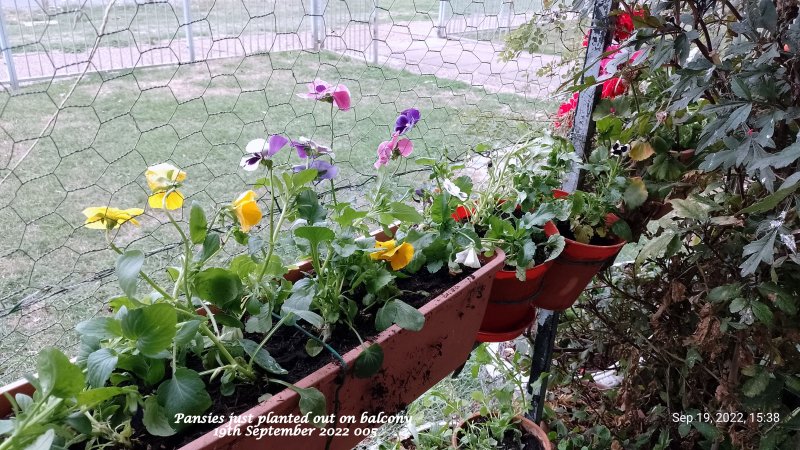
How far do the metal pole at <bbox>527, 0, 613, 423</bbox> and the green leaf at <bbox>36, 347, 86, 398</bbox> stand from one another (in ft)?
2.56

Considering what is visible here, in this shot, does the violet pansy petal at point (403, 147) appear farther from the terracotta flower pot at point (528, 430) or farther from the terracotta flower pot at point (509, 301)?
the terracotta flower pot at point (528, 430)

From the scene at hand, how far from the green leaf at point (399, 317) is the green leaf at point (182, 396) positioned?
208 millimetres

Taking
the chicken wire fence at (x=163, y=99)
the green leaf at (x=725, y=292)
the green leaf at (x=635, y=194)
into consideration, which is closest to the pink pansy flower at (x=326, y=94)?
the chicken wire fence at (x=163, y=99)

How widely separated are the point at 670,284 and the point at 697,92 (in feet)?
1.32

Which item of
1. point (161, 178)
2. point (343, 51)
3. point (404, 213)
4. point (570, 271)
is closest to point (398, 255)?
point (404, 213)

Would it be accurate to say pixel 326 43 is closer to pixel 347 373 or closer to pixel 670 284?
pixel 347 373

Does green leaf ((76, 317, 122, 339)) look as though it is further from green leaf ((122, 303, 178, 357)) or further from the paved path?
the paved path

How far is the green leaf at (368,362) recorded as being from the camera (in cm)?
56

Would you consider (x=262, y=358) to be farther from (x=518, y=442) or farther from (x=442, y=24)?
(x=442, y=24)

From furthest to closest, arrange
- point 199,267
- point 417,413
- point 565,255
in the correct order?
1. point 417,413
2. point 565,255
3. point 199,267

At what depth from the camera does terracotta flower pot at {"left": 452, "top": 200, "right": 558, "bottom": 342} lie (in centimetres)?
80

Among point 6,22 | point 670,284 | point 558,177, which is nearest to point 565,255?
point 558,177

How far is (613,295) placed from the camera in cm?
115

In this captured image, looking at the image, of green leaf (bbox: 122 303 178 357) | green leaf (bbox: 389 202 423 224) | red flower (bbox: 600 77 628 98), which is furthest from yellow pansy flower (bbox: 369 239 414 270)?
red flower (bbox: 600 77 628 98)
